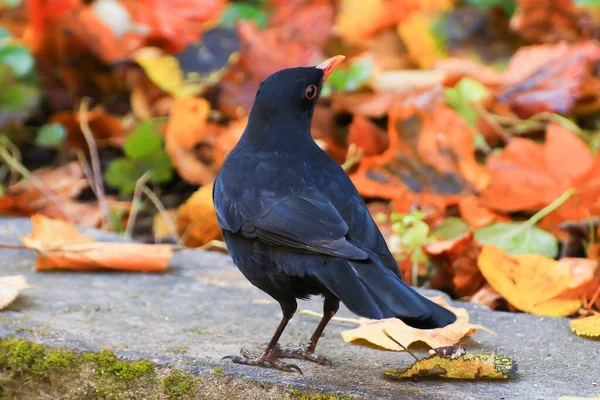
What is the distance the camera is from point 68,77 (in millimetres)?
5242

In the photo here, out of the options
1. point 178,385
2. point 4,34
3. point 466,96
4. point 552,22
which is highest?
point 552,22

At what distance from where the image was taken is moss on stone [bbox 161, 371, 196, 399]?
2.38 metres

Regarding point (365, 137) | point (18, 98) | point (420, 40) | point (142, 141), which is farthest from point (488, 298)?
point (18, 98)

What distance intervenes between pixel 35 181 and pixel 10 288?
191cm

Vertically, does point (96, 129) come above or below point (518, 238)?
above

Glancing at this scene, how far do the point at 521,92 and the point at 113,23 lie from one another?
2377 millimetres

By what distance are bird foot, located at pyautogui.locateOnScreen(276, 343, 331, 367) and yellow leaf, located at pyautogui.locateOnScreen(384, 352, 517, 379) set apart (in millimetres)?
263

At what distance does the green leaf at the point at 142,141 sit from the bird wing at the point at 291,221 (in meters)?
1.88

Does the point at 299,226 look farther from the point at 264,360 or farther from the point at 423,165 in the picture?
the point at 423,165

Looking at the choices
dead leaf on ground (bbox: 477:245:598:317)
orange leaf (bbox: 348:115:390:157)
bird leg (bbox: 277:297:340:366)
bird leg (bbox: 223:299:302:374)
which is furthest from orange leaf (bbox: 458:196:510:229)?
bird leg (bbox: 223:299:302:374)

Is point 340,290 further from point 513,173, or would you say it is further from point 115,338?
point 513,173

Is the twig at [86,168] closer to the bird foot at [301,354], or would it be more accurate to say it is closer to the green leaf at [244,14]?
the green leaf at [244,14]

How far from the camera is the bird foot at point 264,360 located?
98.2 inches

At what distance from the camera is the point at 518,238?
3.53m
